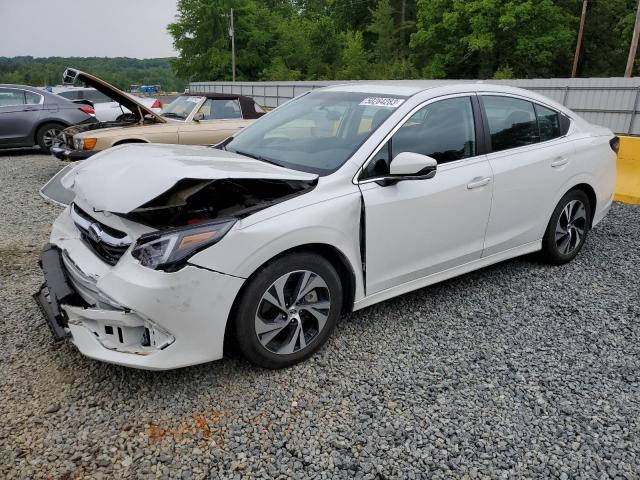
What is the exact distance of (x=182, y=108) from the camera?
8.84m

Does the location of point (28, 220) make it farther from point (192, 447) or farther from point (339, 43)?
point (339, 43)

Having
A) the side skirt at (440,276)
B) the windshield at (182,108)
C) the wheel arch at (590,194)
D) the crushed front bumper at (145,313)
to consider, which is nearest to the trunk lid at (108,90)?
the windshield at (182,108)

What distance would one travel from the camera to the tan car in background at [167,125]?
7.59 meters

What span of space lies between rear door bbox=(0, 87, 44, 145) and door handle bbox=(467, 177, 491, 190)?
10274 mm

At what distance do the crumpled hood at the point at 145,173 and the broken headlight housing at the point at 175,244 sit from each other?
0.19 metres

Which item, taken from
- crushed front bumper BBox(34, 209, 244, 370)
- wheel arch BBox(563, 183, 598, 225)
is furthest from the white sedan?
wheel arch BBox(563, 183, 598, 225)

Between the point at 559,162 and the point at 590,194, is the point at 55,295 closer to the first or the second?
the point at 559,162

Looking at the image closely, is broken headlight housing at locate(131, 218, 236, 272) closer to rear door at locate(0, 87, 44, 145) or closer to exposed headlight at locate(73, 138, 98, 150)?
exposed headlight at locate(73, 138, 98, 150)

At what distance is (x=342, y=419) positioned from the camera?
2609 mm

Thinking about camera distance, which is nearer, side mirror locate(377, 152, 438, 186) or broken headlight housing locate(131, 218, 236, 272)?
broken headlight housing locate(131, 218, 236, 272)

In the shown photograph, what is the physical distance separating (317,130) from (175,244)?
1562 millimetres

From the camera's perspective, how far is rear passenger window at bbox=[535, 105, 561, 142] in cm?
425

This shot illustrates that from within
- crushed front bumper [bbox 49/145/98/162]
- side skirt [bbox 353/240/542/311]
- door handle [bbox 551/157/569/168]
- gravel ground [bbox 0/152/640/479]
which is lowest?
gravel ground [bbox 0/152/640/479]

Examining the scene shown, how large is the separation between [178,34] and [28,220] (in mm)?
60551
